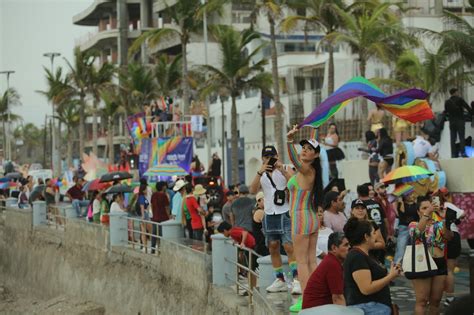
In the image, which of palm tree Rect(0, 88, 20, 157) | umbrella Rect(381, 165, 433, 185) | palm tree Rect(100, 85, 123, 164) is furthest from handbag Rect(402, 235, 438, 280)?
palm tree Rect(0, 88, 20, 157)

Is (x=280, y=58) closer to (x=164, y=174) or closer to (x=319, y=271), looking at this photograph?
(x=164, y=174)

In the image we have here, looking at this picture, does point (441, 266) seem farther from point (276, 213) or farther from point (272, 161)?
point (272, 161)

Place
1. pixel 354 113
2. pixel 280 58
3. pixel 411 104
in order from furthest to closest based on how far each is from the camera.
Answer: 1. pixel 280 58
2. pixel 354 113
3. pixel 411 104

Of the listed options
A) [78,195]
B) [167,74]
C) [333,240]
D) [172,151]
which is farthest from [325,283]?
[167,74]

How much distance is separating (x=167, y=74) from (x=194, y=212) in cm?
3635

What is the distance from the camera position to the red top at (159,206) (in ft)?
66.7

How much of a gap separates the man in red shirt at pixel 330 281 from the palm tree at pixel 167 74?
45.9m

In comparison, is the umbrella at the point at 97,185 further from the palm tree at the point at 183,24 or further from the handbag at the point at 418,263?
the handbag at the point at 418,263

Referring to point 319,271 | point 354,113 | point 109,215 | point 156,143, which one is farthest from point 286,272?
point 354,113

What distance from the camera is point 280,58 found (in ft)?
187

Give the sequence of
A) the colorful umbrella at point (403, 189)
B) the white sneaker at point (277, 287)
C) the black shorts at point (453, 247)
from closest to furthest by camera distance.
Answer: the white sneaker at point (277, 287), the black shorts at point (453, 247), the colorful umbrella at point (403, 189)

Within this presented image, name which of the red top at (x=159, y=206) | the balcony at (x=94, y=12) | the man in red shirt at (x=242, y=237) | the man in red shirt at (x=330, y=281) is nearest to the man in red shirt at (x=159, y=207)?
the red top at (x=159, y=206)

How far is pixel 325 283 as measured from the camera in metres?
8.63

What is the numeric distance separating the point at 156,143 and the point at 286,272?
19.1 metres
